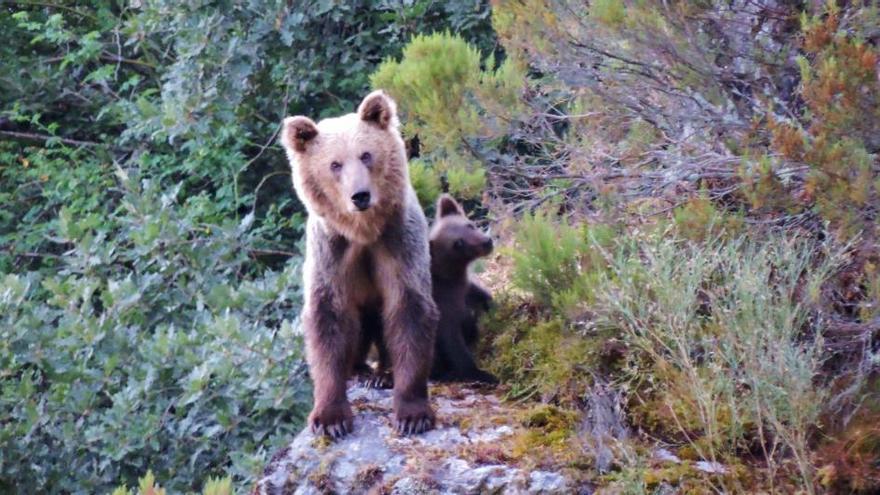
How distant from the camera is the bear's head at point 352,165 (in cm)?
576

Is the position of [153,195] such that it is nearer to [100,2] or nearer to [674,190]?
[100,2]

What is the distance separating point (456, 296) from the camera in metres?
6.54

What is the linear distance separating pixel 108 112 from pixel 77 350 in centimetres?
338

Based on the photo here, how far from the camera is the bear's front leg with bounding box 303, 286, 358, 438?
569 cm

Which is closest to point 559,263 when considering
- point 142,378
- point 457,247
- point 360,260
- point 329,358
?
point 457,247

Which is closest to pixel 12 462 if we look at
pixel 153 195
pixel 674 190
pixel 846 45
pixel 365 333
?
pixel 153 195

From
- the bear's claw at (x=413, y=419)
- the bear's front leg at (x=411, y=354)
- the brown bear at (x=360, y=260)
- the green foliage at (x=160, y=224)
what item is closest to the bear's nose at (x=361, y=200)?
the brown bear at (x=360, y=260)

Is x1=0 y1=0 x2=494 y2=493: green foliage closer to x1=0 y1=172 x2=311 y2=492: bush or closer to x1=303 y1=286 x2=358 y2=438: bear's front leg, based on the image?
x1=0 y1=172 x2=311 y2=492: bush

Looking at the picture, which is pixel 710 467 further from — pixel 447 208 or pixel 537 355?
pixel 447 208

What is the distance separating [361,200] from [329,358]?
0.73 meters

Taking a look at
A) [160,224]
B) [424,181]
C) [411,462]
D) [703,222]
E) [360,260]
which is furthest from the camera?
[160,224]

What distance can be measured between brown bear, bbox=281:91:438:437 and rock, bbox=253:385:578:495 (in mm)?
99

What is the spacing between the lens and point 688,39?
5.98m

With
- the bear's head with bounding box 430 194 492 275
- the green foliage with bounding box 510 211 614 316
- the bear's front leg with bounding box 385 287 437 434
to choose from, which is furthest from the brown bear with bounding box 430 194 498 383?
the bear's front leg with bounding box 385 287 437 434
